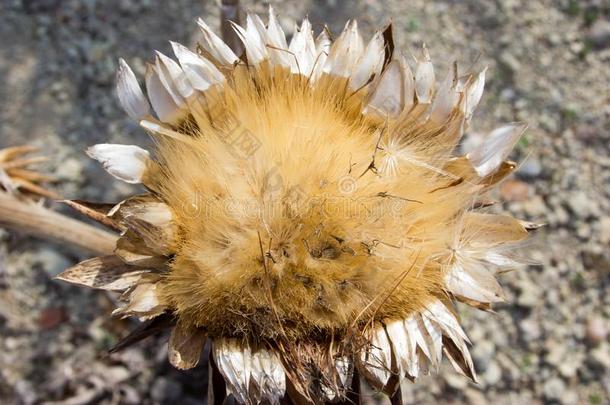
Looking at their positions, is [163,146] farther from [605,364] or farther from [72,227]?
[605,364]

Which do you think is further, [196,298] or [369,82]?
[369,82]

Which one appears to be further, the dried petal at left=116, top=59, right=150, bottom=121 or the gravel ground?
the gravel ground

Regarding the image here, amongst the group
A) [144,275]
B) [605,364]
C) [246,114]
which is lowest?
[605,364]

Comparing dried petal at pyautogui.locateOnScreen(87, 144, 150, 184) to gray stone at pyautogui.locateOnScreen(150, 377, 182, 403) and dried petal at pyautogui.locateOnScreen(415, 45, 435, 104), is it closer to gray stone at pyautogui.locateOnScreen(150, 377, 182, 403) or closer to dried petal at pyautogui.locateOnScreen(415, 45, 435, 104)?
dried petal at pyautogui.locateOnScreen(415, 45, 435, 104)

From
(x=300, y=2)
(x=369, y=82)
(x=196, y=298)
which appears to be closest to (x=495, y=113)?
(x=300, y=2)

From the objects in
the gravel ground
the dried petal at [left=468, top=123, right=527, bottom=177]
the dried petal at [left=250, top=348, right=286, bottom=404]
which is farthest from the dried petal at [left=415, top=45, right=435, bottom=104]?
the gravel ground

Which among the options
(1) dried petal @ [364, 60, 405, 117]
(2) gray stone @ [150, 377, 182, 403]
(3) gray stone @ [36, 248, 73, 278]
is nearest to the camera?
(1) dried petal @ [364, 60, 405, 117]
